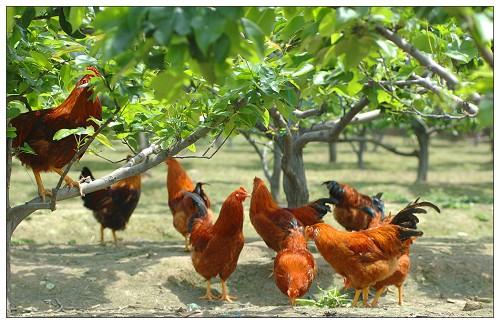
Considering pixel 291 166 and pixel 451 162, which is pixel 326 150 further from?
pixel 291 166

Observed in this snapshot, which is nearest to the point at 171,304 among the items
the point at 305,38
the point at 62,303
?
the point at 62,303

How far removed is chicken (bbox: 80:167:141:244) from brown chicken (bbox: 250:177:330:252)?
9.61 feet

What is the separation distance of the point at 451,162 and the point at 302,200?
21.6m

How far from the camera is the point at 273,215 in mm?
7551

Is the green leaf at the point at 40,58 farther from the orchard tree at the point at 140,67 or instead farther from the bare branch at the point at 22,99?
the bare branch at the point at 22,99

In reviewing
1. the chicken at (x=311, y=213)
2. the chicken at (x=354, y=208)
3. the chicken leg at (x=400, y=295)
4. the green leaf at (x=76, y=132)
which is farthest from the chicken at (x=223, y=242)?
the green leaf at (x=76, y=132)

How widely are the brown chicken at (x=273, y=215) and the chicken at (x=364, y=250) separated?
1.02 meters

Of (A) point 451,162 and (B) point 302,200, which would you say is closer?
(B) point 302,200

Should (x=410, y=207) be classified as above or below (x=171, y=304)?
above

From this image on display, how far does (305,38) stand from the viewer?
288cm

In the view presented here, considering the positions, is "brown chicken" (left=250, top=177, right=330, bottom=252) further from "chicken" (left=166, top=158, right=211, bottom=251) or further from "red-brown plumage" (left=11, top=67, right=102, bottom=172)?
"red-brown plumage" (left=11, top=67, right=102, bottom=172)

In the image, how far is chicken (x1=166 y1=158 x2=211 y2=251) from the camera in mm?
9065

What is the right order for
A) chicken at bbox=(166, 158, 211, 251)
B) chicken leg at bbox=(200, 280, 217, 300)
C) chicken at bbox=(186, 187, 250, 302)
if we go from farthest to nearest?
chicken at bbox=(166, 158, 211, 251) < chicken leg at bbox=(200, 280, 217, 300) < chicken at bbox=(186, 187, 250, 302)

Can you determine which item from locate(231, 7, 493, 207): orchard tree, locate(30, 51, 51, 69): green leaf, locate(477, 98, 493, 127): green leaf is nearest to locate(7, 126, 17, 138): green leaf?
locate(30, 51, 51, 69): green leaf
